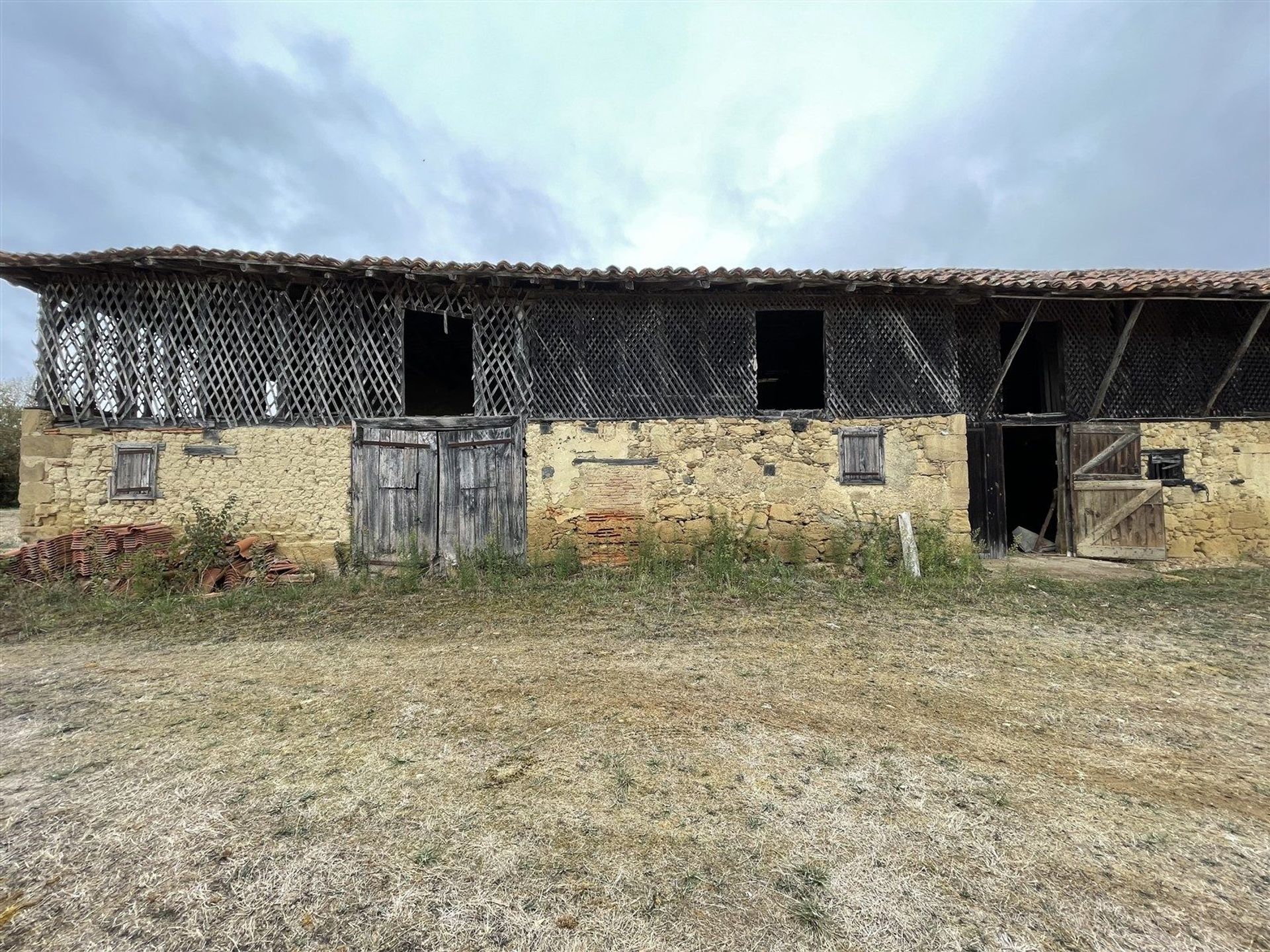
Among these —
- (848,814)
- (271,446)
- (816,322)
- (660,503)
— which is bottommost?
(848,814)

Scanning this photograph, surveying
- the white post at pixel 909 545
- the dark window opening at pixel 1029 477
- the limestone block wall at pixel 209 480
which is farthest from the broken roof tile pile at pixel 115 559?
the dark window opening at pixel 1029 477

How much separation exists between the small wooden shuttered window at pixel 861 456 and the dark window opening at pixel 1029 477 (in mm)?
4421

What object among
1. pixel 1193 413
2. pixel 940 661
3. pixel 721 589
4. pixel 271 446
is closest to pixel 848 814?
pixel 940 661

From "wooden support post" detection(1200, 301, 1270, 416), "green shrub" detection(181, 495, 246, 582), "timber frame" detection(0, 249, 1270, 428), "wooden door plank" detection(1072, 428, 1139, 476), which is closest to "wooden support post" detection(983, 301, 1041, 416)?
"timber frame" detection(0, 249, 1270, 428)

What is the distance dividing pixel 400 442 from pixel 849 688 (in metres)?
6.42

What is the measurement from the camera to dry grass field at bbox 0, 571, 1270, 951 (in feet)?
5.58

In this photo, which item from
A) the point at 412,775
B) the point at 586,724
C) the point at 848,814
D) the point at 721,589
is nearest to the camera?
the point at 848,814

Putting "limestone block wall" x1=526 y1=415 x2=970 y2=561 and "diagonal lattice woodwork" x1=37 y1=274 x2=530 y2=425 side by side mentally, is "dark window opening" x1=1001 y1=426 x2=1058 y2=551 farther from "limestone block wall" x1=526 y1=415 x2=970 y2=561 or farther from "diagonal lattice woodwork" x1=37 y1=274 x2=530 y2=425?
"diagonal lattice woodwork" x1=37 y1=274 x2=530 y2=425

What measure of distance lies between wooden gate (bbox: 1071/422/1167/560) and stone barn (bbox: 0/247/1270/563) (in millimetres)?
62

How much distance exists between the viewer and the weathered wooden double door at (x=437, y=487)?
7.24 metres

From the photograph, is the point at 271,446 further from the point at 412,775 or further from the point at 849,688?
the point at 849,688

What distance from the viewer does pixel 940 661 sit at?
402 cm

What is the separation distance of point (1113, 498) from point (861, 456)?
4.46 metres

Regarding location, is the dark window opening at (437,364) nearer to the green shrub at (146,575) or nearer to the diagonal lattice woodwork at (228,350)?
the diagonal lattice woodwork at (228,350)
